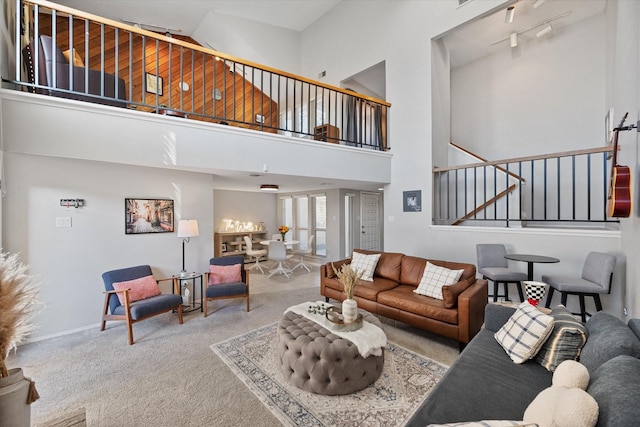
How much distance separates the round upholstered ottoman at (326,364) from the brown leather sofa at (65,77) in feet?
10.3

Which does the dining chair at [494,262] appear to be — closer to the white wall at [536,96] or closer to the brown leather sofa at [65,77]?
the white wall at [536,96]

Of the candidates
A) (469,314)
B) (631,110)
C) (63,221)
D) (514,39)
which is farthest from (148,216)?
(514,39)

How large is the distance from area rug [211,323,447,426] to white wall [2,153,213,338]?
6.52ft

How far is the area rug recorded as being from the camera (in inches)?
79.7

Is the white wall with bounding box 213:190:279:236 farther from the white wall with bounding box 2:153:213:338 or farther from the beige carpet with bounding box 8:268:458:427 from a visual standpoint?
the beige carpet with bounding box 8:268:458:427

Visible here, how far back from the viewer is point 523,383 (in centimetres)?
170

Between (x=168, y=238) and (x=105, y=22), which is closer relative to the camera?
(x=105, y=22)

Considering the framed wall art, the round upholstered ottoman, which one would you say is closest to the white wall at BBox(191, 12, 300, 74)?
the framed wall art

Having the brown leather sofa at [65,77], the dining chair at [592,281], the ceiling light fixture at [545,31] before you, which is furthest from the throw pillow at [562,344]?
the ceiling light fixture at [545,31]

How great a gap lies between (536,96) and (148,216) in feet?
24.4

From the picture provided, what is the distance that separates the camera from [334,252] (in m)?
7.73

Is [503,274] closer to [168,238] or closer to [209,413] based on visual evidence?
[209,413]

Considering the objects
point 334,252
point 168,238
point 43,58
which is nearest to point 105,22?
point 43,58

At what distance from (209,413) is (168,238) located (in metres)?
2.93
